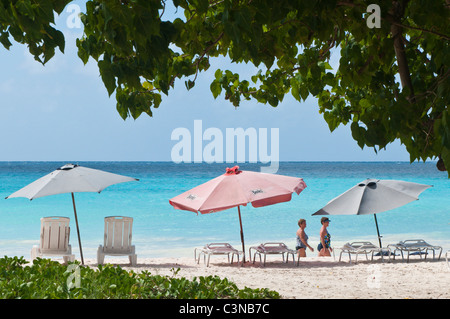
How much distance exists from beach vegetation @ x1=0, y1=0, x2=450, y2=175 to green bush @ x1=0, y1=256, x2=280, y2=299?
150 cm

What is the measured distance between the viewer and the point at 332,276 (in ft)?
29.2

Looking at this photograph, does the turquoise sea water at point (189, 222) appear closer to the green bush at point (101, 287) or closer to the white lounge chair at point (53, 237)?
the white lounge chair at point (53, 237)

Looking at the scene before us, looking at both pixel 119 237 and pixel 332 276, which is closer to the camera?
pixel 332 276

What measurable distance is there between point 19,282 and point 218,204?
5.53 m

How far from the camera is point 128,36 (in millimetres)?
2996

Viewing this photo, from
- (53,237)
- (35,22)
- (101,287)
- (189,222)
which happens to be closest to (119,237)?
(53,237)

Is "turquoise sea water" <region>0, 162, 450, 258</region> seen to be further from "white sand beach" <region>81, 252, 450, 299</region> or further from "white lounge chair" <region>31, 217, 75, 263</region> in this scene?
"white sand beach" <region>81, 252, 450, 299</region>

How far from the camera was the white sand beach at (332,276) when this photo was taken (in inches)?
272

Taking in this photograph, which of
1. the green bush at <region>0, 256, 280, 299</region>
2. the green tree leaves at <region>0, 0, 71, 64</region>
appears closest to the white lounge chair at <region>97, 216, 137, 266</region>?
the green bush at <region>0, 256, 280, 299</region>

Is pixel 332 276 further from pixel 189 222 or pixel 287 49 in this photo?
pixel 189 222

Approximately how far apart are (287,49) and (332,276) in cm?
486

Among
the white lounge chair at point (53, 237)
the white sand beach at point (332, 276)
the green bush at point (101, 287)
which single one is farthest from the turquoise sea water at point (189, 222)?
the green bush at point (101, 287)
